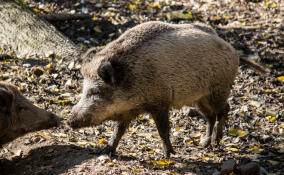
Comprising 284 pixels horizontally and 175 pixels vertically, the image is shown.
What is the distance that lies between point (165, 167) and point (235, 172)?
85 centimetres

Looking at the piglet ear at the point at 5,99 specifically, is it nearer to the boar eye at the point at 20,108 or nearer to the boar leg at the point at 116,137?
the boar eye at the point at 20,108

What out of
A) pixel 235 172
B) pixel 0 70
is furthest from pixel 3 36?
pixel 235 172

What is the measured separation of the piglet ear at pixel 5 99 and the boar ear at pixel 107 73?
125cm

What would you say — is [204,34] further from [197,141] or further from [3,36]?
[3,36]

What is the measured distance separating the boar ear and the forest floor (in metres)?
0.98

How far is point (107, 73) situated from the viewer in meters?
4.59

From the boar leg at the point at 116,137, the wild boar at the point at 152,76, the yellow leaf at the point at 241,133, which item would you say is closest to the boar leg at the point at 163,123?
the wild boar at the point at 152,76

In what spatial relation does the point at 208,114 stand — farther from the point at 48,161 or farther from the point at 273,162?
the point at 48,161

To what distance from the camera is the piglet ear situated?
15.6 feet

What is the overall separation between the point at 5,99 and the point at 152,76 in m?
1.91

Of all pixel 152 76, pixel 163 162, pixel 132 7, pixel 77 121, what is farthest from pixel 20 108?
pixel 132 7

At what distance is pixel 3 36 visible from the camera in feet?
25.1

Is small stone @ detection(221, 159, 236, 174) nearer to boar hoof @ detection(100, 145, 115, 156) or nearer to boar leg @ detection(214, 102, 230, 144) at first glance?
boar leg @ detection(214, 102, 230, 144)

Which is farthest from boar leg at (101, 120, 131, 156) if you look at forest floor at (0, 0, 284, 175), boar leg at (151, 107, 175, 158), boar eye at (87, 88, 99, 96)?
boar eye at (87, 88, 99, 96)
